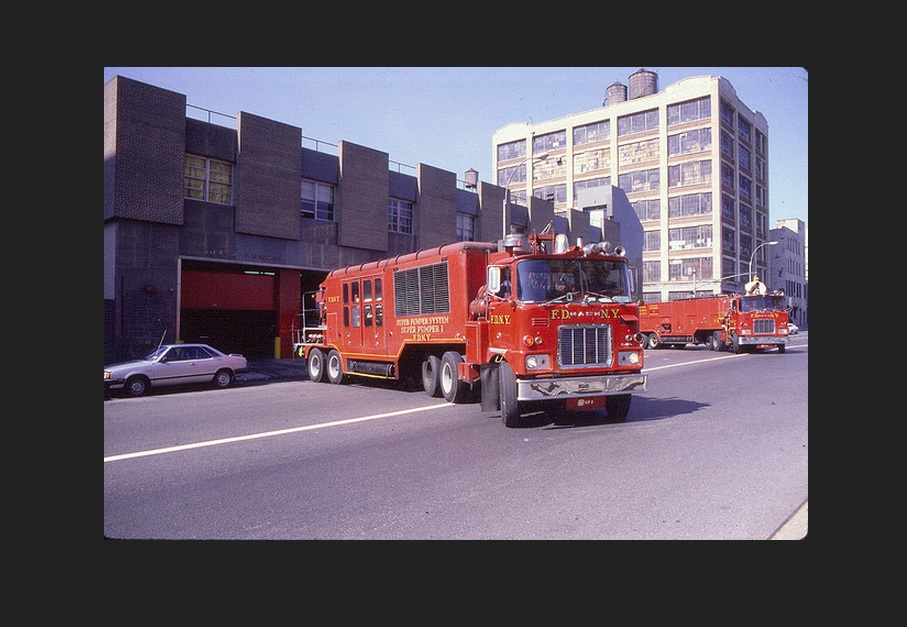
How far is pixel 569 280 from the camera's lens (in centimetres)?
981

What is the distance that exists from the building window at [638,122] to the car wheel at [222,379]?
55989mm

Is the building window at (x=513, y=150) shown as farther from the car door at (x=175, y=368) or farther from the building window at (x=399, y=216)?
the car door at (x=175, y=368)

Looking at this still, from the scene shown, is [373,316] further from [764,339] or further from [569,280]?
[764,339]

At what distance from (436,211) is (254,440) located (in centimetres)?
2530

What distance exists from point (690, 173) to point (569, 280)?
56520 millimetres

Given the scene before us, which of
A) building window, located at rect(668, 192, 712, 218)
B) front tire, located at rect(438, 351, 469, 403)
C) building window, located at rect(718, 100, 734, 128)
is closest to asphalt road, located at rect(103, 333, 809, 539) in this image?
front tire, located at rect(438, 351, 469, 403)

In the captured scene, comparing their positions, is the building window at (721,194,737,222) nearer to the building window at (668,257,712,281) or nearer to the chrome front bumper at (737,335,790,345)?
the building window at (668,257,712,281)

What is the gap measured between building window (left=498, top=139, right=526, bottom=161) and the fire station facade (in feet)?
63.5

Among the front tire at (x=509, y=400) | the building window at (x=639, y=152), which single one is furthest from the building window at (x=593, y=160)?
the front tire at (x=509, y=400)

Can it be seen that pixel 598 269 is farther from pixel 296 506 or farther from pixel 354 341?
pixel 354 341

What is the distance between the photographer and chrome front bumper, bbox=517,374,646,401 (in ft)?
29.6

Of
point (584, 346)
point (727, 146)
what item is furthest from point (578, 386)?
point (727, 146)

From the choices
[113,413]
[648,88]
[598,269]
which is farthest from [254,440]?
[648,88]

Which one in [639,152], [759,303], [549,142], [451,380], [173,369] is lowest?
[173,369]
